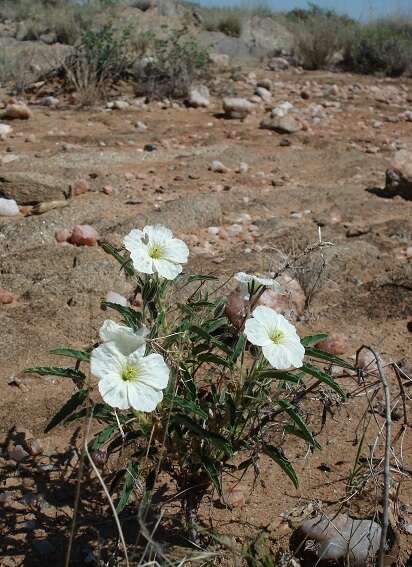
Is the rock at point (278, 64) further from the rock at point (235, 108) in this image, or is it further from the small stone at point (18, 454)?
the small stone at point (18, 454)

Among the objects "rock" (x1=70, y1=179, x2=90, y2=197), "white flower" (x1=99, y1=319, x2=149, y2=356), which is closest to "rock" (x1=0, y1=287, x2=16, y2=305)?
"rock" (x1=70, y1=179, x2=90, y2=197)

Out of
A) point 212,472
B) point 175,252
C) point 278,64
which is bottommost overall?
point 278,64

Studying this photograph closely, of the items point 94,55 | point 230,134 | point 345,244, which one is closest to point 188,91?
point 94,55

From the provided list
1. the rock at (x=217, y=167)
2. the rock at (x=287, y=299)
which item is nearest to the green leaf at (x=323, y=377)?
the rock at (x=287, y=299)

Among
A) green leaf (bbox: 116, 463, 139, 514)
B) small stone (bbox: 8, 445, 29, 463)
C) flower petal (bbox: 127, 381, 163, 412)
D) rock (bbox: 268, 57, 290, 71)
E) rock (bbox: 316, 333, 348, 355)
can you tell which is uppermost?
flower petal (bbox: 127, 381, 163, 412)

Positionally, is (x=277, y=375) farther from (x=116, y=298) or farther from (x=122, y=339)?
(x=116, y=298)

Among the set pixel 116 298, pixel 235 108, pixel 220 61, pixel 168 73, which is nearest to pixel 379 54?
pixel 220 61

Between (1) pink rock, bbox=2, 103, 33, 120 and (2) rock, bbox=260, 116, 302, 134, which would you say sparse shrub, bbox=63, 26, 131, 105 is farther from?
(2) rock, bbox=260, 116, 302, 134
